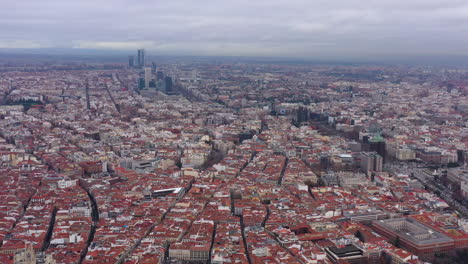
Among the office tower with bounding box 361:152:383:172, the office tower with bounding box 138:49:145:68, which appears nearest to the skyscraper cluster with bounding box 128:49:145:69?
the office tower with bounding box 138:49:145:68

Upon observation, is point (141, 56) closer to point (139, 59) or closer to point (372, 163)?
point (139, 59)

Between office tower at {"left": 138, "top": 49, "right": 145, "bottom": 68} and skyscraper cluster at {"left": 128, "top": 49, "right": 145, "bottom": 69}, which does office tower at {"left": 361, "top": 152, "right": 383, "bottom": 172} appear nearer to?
skyscraper cluster at {"left": 128, "top": 49, "right": 145, "bottom": 69}

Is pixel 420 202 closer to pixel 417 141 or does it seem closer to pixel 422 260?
pixel 422 260

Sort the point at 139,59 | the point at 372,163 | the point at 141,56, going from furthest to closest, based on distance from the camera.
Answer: the point at 141,56 < the point at 139,59 < the point at 372,163

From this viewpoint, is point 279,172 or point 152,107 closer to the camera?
point 279,172

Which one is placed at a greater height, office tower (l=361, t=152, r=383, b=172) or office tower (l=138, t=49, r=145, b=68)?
office tower (l=138, t=49, r=145, b=68)

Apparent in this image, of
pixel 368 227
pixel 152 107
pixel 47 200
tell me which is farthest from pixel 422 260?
→ pixel 152 107

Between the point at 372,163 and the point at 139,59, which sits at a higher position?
the point at 139,59

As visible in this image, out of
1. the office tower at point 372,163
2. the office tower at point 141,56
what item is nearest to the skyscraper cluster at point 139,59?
→ the office tower at point 141,56

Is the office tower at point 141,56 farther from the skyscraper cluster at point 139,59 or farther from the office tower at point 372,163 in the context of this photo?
the office tower at point 372,163

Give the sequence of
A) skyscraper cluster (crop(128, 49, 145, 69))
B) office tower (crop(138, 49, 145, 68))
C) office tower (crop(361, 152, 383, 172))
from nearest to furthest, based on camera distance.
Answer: office tower (crop(361, 152, 383, 172)) < skyscraper cluster (crop(128, 49, 145, 69)) < office tower (crop(138, 49, 145, 68))

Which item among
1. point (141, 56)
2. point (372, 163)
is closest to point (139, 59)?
point (141, 56)
